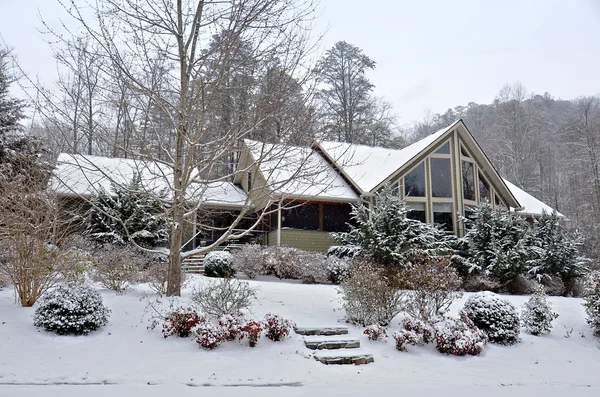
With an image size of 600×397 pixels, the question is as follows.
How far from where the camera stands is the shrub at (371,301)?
28.3ft

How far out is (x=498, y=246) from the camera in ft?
47.4

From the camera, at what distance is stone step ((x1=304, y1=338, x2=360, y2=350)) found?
7.56m

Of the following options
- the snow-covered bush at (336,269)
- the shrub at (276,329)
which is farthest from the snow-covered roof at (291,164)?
the snow-covered bush at (336,269)

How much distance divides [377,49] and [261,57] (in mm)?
3669

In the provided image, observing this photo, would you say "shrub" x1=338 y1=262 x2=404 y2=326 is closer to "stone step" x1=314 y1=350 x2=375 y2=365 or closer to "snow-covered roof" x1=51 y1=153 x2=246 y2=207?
"stone step" x1=314 y1=350 x2=375 y2=365

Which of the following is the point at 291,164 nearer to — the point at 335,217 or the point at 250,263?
the point at 250,263

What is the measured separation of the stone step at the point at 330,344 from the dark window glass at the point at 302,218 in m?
9.97

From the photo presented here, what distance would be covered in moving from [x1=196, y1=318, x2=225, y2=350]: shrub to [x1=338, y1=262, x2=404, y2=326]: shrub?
278cm

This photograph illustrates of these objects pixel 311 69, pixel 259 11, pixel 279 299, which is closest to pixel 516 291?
pixel 279 299

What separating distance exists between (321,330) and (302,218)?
9786mm

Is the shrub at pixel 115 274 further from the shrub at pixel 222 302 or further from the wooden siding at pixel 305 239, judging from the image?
the wooden siding at pixel 305 239

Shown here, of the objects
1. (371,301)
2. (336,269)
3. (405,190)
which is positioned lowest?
(371,301)

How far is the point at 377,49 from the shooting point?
10.6 m

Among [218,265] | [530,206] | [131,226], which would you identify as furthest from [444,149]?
[131,226]
